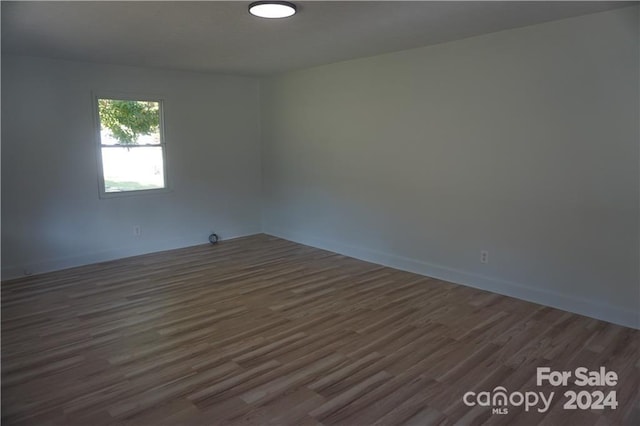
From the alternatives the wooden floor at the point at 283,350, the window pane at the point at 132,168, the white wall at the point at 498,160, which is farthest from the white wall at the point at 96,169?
the white wall at the point at 498,160

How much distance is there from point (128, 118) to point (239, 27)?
2.49 metres

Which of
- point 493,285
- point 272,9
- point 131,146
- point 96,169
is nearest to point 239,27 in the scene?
point 272,9

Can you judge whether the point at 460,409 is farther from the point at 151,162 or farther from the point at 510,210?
the point at 151,162

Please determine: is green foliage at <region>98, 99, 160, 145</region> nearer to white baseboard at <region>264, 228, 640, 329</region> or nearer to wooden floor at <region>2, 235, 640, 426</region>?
wooden floor at <region>2, 235, 640, 426</region>

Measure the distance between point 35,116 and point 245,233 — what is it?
2.96m

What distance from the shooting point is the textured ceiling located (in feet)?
9.36

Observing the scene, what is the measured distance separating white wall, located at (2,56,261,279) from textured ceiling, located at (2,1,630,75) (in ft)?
1.34

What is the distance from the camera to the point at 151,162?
17.7 feet

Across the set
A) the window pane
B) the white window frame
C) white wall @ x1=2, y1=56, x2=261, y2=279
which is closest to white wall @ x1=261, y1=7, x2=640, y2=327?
white wall @ x1=2, y1=56, x2=261, y2=279

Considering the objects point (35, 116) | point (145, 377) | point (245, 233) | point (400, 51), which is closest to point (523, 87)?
point (400, 51)

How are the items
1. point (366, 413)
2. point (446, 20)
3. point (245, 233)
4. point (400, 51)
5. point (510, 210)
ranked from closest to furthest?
1. point (366, 413)
2. point (446, 20)
3. point (510, 210)
4. point (400, 51)
5. point (245, 233)

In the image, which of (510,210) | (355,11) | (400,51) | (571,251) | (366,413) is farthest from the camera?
(400,51)

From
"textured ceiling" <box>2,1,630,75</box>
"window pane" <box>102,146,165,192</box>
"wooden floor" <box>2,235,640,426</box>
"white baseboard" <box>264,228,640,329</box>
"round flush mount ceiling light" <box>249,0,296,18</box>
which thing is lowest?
"wooden floor" <box>2,235,640,426</box>

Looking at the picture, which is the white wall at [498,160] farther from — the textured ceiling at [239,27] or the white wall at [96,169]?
the white wall at [96,169]
